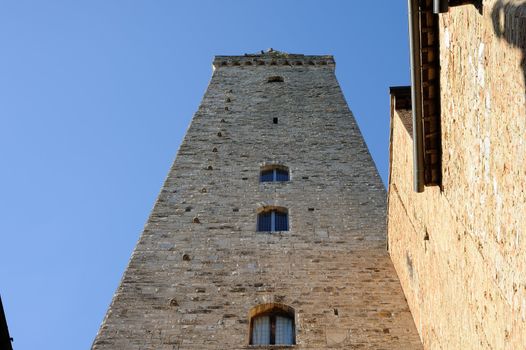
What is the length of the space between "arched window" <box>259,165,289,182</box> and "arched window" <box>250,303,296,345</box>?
5417 millimetres

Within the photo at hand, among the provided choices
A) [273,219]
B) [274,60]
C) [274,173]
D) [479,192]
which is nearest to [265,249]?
[273,219]

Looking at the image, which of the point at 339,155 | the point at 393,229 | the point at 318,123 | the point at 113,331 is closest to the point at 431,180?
the point at 393,229

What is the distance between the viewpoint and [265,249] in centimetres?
1492

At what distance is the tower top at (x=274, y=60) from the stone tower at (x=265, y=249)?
6473 mm

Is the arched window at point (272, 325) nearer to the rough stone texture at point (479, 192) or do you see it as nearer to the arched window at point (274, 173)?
the rough stone texture at point (479, 192)

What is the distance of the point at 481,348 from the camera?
838 centimetres

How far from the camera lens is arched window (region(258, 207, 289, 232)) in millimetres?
15945

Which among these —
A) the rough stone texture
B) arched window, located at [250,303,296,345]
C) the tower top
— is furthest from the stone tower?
the tower top

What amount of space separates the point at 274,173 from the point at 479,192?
35.8 feet


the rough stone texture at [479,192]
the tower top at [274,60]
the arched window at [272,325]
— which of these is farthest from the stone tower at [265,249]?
the tower top at [274,60]

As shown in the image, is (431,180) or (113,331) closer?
(431,180)

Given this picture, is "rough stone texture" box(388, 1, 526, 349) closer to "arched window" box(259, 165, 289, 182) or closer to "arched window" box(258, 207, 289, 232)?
"arched window" box(258, 207, 289, 232)

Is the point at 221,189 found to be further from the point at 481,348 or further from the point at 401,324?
the point at 481,348

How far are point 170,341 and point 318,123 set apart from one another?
11.0 metres
